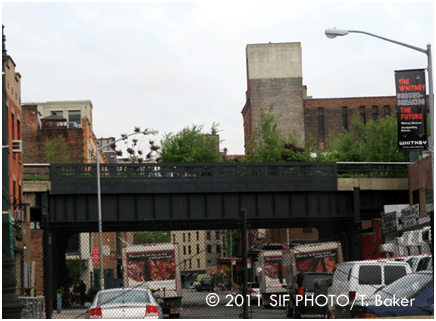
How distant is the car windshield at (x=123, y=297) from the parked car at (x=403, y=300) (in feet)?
18.3

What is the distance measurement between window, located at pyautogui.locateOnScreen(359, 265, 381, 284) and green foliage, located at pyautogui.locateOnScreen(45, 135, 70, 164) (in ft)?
182

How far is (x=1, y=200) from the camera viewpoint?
11.6m

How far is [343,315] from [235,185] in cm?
Result: 2609

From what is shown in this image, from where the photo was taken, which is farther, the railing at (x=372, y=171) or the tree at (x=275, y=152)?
the tree at (x=275, y=152)

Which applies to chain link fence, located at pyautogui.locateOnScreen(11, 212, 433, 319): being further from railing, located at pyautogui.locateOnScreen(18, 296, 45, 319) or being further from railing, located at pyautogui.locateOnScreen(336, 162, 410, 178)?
railing, located at pyautogui.locateOnScreen(336, 162, 410, 178)

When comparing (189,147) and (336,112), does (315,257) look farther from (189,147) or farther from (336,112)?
(336,112)

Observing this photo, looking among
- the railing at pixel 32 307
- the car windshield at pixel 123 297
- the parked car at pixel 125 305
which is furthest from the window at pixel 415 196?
the car windshield at pixel 123 297

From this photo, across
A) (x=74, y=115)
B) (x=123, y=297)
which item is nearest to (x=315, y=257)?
(x=123, y=297)

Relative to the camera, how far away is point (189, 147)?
8488cm

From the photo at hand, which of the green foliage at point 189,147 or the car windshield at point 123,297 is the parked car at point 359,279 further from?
the green foliage at point 189,147

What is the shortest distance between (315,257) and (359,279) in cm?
Answer: 1800

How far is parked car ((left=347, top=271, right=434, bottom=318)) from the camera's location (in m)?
14.5

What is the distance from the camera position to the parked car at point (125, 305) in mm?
18125

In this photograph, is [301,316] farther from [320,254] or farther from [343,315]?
[343,315]
